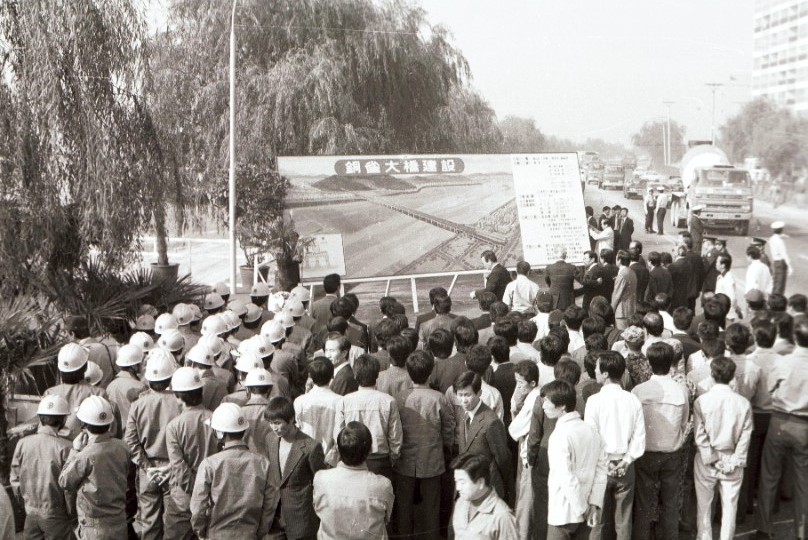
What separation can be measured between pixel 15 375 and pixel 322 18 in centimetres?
1354

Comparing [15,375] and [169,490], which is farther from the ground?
[15,375]

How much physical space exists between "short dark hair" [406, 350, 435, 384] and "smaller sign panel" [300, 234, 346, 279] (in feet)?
27.4

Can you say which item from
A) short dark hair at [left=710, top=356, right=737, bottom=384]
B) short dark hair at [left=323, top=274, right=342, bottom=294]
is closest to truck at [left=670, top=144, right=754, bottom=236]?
short dark hair at [left=323, top=274, right=342, bottom=294]

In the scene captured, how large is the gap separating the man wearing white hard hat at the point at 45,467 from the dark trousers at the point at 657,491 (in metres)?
3.81

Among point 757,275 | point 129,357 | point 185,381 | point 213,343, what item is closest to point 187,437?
point 185,381

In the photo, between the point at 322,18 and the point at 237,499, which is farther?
the point at 322,18

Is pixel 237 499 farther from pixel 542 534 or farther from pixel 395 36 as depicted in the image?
pixel 395 36

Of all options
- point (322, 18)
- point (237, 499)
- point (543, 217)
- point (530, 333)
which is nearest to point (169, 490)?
point (237, 499)

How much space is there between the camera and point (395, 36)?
19.9 meters

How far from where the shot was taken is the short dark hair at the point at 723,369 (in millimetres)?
5828

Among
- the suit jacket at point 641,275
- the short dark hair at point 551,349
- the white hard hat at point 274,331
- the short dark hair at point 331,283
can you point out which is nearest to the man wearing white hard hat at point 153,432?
the white hard hat at point 274,331

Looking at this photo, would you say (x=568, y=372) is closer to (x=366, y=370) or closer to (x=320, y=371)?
(x=366, y=370)

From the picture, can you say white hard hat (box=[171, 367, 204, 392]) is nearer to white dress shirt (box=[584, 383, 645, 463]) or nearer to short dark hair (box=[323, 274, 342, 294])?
white dress shirt (box=[584, 383, 645, 463])

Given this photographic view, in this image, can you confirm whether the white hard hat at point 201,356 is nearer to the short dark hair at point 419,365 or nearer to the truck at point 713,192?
the short dark hair at point 419,365
